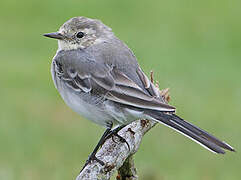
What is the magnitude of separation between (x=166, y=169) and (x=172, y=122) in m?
5.32

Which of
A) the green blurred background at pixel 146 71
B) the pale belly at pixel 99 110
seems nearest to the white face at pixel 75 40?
the pale belly at pixel 99 110

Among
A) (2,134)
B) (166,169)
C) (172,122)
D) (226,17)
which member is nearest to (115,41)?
(172,122)

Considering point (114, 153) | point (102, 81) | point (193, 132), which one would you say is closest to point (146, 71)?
point (102, 81)

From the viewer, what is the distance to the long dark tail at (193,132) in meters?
6.50

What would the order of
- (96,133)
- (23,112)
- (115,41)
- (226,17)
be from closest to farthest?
(115,41) < (96,133) < (23,112) < (226,17)

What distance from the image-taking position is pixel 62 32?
8.30 metres

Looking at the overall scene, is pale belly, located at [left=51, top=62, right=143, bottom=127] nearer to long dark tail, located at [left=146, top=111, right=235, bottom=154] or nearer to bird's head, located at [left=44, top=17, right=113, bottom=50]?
long dark tail, located at [left=146, top=111, right=235, bottom=154]

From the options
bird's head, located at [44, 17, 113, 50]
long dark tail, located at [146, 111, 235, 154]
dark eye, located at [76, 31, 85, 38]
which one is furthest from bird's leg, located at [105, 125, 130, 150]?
dark eye, located at [76, 31, 85, 38]

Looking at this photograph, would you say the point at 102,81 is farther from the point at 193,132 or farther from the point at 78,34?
the point at 193,132

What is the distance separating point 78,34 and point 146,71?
788 cm

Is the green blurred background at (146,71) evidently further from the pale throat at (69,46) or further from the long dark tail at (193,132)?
the pale throat at (69,46)

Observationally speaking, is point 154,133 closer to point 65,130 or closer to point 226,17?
point 65,130

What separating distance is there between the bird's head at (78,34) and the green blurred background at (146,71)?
5.95 ft

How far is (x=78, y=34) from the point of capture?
8.30 m
